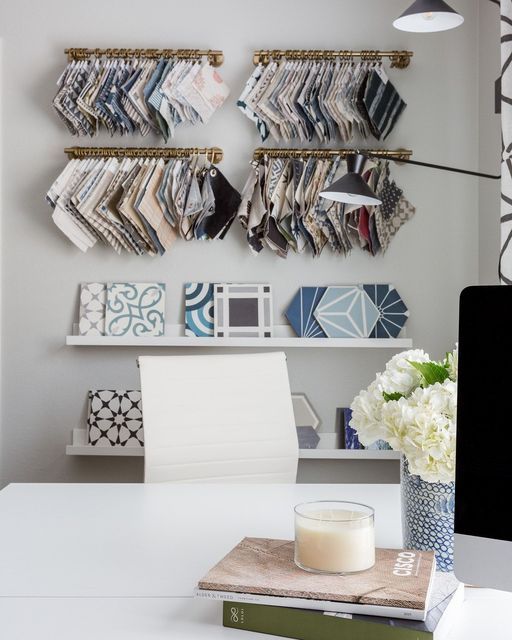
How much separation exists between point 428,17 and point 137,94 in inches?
53.0

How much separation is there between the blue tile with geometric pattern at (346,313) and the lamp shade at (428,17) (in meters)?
1.26

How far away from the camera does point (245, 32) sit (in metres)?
3.10

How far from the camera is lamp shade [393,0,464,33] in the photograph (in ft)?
5.83

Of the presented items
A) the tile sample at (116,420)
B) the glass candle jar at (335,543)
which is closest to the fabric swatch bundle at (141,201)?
the tile sample at (116,420)

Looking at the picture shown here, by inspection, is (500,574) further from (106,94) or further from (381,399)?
(106,94)

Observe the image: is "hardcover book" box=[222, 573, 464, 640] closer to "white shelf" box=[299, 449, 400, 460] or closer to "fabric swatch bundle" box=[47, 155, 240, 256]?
"white shelf" box=[299, 449, 400, 460]

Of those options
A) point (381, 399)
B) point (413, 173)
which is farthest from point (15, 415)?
point (381, 399)

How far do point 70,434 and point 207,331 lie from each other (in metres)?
0.72

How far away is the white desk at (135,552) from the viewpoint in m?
0.93

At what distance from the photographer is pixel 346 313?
3.06m

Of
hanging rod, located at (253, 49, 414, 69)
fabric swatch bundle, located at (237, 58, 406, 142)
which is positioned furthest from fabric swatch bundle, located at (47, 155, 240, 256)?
hanging rod, located at (253, 49, 414, 69)

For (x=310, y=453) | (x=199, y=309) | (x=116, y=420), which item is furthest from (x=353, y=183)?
(x=116, y=420)

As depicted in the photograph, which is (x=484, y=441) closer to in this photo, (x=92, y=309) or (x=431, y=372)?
(x=431, y=372)

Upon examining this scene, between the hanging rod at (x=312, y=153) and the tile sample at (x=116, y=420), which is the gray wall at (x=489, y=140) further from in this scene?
the tile sample at (x=116, y=420)
